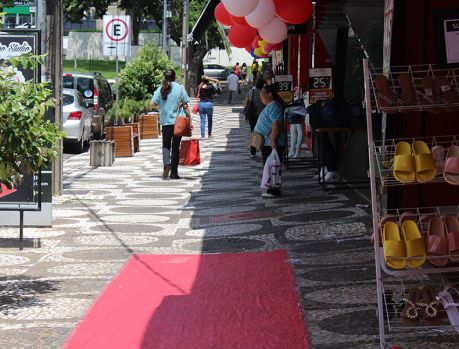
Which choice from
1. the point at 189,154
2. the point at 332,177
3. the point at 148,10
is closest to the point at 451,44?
the point at 332,177

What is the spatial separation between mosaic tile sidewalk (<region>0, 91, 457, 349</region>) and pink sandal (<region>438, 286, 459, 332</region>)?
0.52 metres

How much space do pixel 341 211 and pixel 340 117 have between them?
2.12 meters

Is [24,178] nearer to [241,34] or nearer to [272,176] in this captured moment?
[272,176]

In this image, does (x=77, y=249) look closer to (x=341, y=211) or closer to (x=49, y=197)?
(x=49, y=197)

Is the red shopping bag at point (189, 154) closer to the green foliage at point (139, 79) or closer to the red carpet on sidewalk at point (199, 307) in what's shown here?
the red carpet on sidewalk at point (199, 307)

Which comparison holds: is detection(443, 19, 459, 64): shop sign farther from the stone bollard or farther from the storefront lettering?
the stone bollard

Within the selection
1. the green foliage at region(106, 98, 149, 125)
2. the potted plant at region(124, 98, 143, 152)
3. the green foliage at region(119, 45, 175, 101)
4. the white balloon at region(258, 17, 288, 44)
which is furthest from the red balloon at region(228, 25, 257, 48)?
Answer: the green foliage at region(119, 45, 175, 101)

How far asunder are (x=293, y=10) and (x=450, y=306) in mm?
6869

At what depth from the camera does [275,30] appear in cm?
1359

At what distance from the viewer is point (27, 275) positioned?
8250 millimetres

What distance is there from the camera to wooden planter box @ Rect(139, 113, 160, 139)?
27.1 meters

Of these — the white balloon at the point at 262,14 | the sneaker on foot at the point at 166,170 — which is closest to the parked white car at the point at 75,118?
the sneaker on foot at the point at 166,170

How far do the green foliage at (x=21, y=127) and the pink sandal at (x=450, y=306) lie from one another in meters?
3.44

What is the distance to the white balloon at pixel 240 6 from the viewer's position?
10455mm
